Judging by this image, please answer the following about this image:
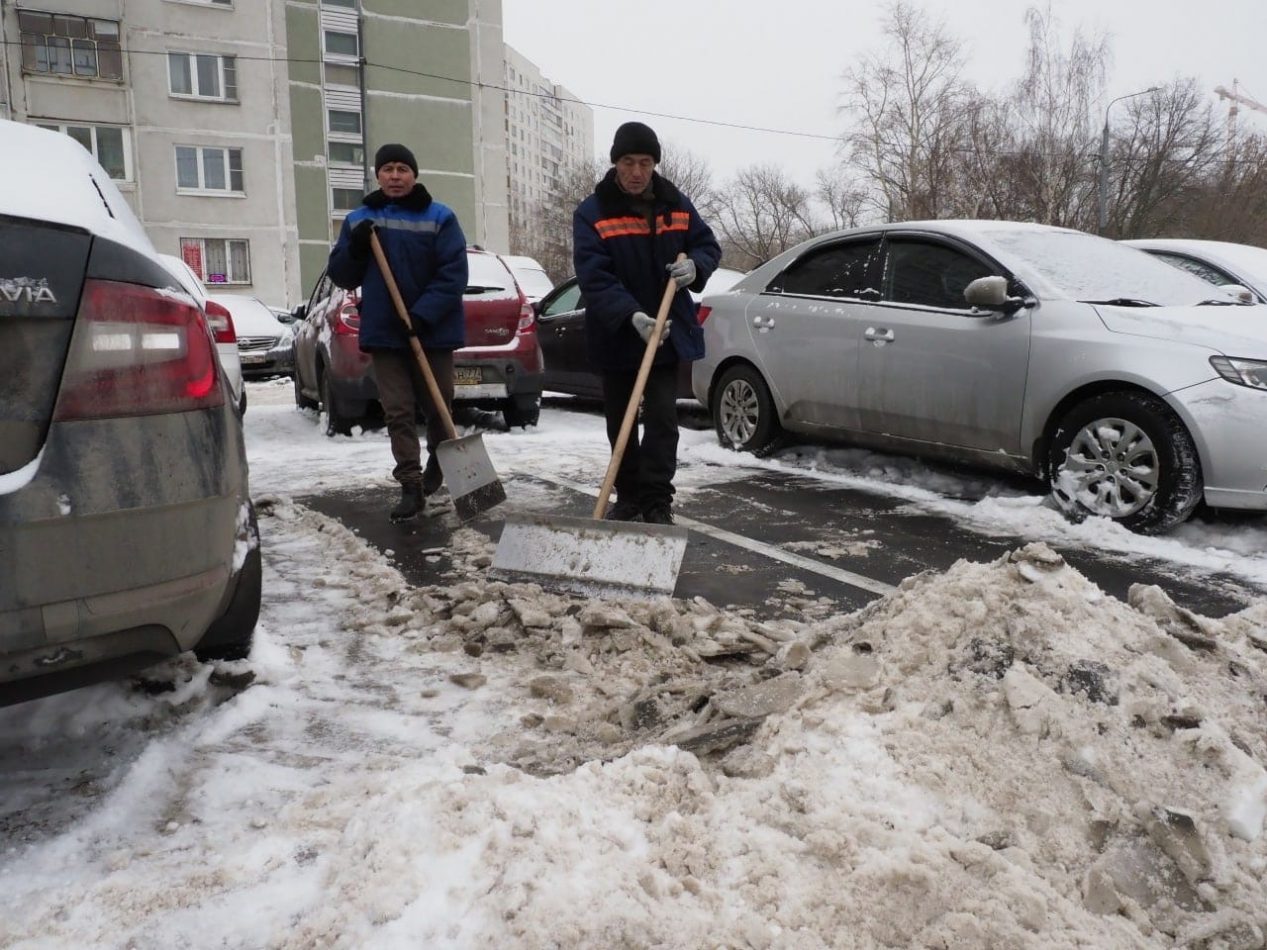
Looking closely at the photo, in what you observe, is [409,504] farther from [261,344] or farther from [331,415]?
[261,344]

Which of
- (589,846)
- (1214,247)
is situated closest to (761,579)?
(589,846)

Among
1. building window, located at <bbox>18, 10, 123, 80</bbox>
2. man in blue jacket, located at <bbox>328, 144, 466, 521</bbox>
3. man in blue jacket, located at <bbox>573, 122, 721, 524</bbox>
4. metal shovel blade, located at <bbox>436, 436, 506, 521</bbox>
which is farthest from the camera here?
building window, located at <bbox>18, 10, 123, 80</bbox>

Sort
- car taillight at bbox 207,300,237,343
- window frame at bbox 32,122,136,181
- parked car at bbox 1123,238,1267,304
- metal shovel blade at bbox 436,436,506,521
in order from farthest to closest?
window frame at bbox 32,122,136,181
parked car at bbox 1123,238,1267,304
car taillight at bbox 207,300,237,343
metal shovel blade at bbox 436,436,506,521

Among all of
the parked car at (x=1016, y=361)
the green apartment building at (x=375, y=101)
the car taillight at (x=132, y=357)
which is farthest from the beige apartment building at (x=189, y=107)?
the car taillight at (x=132, y=357)

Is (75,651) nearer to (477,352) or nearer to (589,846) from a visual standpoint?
→ (589,846)

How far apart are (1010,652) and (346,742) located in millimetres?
1660

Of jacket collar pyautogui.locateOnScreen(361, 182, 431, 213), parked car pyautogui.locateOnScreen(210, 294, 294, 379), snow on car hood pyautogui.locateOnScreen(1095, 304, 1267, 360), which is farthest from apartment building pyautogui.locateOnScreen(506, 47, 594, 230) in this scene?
snow on car hood pyautogui.locateOnScreen(1095, 304, 1267, 360)

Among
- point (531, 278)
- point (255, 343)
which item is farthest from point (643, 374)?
point (255, 343)

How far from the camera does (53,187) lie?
2100mm

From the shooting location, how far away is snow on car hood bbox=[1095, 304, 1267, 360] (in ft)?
15.3

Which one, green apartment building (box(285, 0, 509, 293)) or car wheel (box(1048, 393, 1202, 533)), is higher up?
green apartment building (box(285, 0, 509, 293))

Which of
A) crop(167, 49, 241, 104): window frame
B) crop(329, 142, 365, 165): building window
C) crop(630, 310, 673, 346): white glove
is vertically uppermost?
crop(167, 49, 241, 104): window frame

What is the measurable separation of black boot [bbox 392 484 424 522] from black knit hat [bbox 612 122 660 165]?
2.02 m

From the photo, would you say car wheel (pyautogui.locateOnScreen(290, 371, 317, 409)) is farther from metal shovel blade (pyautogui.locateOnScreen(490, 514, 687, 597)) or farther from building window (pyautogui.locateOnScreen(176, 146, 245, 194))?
building window (pyautogui.locateOnScreen(176, 146, 245, 194))
